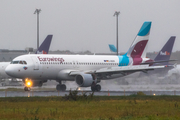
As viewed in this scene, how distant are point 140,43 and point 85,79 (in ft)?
41.0

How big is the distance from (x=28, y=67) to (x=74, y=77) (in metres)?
5.88

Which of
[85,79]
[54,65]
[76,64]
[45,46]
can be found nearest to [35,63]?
[54,65]

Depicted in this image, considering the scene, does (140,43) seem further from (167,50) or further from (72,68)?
(72,68)

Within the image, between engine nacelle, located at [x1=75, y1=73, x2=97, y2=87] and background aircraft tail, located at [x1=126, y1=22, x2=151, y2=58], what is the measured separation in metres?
9.75

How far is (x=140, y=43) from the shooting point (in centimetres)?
4894

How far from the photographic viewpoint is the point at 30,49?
258ft

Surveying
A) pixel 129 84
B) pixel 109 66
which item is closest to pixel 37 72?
pixel 109 66

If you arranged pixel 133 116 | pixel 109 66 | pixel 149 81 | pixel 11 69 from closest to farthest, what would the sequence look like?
pixel 133 116 → pixel 11 69 → pixel 109 66 → pixel 149 81

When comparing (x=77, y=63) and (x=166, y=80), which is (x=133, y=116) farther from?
(x=166, y=80)

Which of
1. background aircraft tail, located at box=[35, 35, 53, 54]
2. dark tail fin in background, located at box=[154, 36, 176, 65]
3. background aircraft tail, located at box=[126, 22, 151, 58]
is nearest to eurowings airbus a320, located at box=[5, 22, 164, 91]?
background aircraft tail, located at box=[126, 22, 151, 58]

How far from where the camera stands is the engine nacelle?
3981 cm

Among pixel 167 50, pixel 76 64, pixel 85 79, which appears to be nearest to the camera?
pixel 85 79

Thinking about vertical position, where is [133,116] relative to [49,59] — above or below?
below

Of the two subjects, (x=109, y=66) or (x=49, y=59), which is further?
(x=109, y=66)
